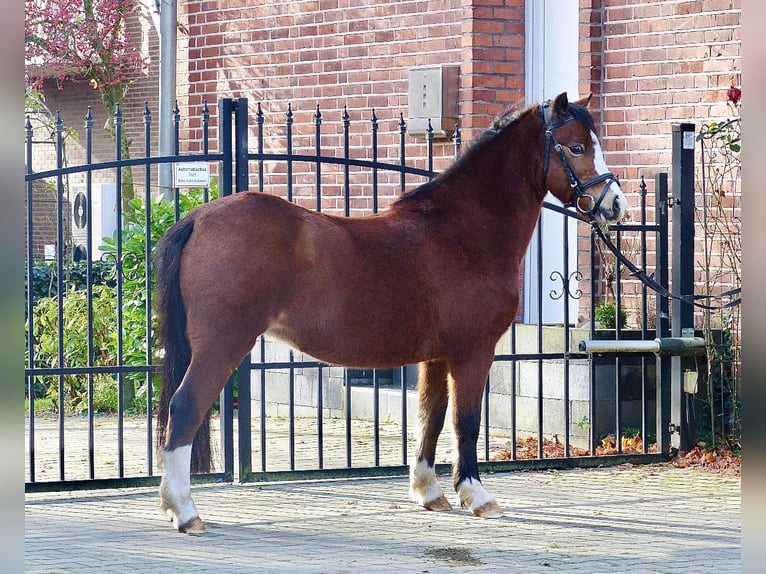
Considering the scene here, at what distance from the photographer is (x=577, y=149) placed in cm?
626

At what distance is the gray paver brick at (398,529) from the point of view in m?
5.02

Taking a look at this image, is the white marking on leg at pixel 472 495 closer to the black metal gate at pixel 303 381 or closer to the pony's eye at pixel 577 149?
the black metal gate at pixel 303 381

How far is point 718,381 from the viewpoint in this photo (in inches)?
323

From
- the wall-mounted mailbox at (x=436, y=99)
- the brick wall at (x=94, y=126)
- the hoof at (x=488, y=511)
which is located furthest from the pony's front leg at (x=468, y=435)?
the brick wall at (x=94, y=126)

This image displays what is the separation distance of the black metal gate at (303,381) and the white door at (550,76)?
356mm

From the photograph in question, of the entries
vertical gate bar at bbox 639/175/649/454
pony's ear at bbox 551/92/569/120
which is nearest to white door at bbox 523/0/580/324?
vertical gate bar at bbox 639/175/649/454

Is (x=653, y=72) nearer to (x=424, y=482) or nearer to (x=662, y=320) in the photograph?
(x=662, y=320)

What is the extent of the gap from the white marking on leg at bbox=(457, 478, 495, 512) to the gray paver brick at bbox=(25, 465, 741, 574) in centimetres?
9

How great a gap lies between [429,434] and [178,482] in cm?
157

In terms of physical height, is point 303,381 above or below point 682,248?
below

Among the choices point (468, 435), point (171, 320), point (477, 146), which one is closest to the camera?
point (171, 320)

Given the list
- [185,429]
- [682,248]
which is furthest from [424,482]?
[682,248]

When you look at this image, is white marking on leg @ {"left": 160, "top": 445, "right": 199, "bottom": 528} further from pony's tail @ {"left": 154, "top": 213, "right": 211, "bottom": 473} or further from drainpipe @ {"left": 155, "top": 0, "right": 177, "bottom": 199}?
drainpipe @ {"left": 155, "top": 0, "right": 177, "bottom": 199}
